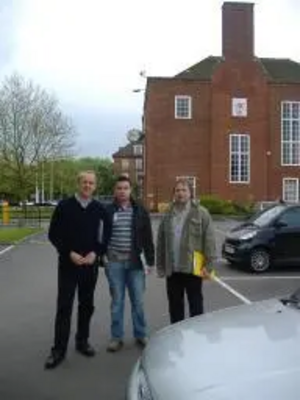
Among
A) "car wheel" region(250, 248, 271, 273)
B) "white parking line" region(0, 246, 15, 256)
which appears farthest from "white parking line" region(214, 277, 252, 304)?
"white parking line" region(0, 246, 15, 256)

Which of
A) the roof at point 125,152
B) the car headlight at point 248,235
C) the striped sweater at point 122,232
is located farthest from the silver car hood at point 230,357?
the roof at point 125,152

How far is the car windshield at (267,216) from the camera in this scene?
18109 mm

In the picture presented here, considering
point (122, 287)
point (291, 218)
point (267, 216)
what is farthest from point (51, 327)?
point (267, 216)

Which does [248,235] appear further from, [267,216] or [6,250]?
[6,250]

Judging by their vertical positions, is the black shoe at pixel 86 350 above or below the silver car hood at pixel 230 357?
below

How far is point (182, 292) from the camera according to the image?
25.6ft

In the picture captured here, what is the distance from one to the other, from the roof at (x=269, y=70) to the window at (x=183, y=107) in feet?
6.11

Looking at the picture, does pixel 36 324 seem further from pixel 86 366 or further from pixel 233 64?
pixel 233 64

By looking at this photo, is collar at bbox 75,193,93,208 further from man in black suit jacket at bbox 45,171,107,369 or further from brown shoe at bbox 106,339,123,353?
brown shoe at bbox 106,339,123,353

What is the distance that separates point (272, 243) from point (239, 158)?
45905 millimetres

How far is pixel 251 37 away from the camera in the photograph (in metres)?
63.0

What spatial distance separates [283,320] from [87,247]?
12.1 ft

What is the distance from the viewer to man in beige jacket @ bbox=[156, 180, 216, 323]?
7.65m

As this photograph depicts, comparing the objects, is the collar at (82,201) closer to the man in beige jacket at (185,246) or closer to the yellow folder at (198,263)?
the man in beige jacket at (185,246)
